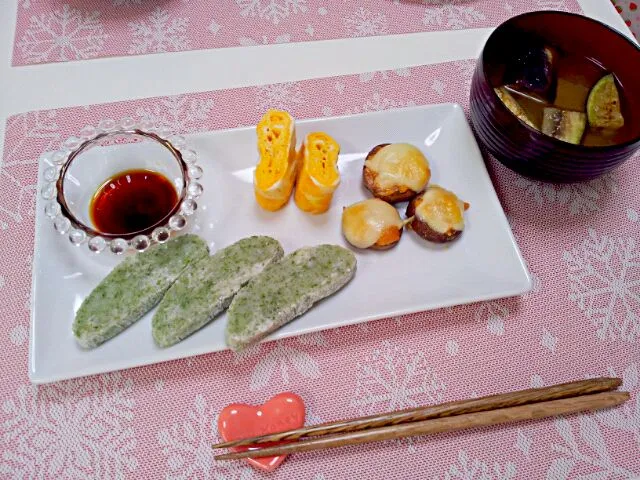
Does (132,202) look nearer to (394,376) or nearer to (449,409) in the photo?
(394,376)

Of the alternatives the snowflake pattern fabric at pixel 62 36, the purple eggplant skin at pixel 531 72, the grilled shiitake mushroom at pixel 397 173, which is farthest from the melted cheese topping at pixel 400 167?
the snowflake pattern fabric at pixel 62 36

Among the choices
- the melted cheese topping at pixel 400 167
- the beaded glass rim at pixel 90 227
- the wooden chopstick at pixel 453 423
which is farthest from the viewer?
the melted cheese topping at pixel 400 167

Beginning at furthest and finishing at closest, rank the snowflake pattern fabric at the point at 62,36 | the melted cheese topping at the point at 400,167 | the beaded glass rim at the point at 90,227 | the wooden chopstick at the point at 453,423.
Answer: the snowflake pattern fabric at the point at 62,36 < the melted cheese topping at the point at 400,167 < the beaded glass rim at the point at 90,227 < the wooden chopstick at the point at 453,423

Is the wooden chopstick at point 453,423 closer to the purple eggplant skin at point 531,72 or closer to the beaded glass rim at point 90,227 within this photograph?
the beaded glass rim at point 90,227

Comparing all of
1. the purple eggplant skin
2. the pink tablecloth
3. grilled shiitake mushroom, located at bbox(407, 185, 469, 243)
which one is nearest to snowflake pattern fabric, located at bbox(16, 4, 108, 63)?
the pink tablecloth

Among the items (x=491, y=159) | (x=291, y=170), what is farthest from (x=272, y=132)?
(x=491, y=159)

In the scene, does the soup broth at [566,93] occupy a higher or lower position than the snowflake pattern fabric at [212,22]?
lower
